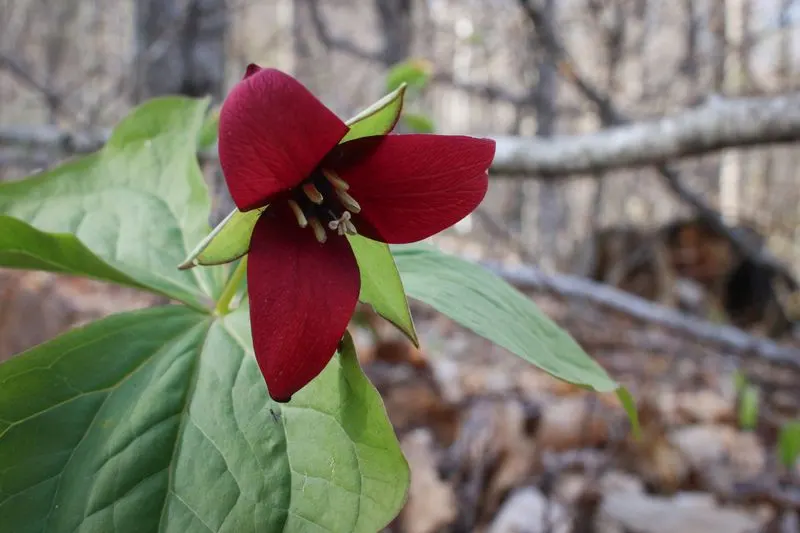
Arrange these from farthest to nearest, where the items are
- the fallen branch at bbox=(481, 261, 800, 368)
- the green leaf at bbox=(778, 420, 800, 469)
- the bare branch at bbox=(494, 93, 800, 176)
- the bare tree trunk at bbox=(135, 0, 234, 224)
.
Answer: the bare tree trunk at bbox=(135, 0, 234, 224) → the fallen branch at bbox=(481, 261, 800, 368) → the green leaf at bbox=(778, 420, 800, 469) → the bare branch at bbox=(494, 93, 800, 176)

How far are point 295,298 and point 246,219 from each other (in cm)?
8

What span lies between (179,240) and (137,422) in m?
0.29

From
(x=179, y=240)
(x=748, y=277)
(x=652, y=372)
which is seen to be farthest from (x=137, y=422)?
(x=748, y=277)

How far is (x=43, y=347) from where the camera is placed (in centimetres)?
60

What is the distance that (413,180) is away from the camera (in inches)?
22.0

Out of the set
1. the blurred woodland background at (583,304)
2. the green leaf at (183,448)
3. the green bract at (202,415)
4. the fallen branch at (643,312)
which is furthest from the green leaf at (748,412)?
the green leaf at (183,448)

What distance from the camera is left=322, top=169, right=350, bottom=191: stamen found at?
21.7 inches

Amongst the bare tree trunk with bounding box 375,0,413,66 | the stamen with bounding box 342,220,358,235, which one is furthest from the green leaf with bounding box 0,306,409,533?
the bare tree trunk with bounding box 375,0,413,66

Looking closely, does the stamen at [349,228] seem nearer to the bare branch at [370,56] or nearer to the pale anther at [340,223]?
the pale anther at [340,223]

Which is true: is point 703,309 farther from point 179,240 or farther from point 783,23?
point 179,240

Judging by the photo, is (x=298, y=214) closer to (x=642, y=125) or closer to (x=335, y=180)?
(x=335, y=180)

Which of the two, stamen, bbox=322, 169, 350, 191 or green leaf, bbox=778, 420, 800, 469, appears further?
green leaf, bbox=778, 420, 800, 469

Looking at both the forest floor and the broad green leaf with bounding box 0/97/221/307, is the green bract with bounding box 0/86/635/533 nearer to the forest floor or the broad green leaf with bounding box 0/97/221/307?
the broad green leaf with bounding box 0/97/221/307

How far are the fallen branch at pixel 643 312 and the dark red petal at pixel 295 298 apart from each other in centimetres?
180
